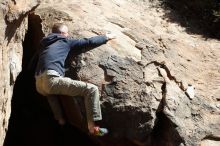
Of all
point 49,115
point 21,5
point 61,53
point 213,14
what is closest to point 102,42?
point 61,53

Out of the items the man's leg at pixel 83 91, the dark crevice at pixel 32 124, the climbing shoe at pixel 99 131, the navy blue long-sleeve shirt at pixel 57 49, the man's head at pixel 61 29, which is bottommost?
the dark crevice at pixel 32 124

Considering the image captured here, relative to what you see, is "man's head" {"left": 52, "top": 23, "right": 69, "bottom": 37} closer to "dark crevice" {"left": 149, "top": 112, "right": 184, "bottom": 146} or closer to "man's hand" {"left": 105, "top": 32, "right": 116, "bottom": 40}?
"man's hand" {"left": 105, "top": 32, "right": 116, "bottom": 40}

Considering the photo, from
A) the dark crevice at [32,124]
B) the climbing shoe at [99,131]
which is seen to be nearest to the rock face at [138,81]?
the climbing shoe at [99,131]

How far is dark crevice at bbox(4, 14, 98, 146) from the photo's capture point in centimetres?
924

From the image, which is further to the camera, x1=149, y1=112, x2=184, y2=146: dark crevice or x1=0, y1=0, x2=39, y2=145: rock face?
x1=149, y1=112, x2=184, y2=146: dark crevice

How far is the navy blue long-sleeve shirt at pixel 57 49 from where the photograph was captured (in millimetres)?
7238

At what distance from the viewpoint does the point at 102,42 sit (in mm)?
7727

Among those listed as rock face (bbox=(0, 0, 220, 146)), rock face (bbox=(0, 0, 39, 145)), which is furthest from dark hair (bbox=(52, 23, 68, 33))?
rock face (bbox=(0, 0, 39, 145))

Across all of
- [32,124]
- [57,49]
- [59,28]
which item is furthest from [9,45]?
[32,124]

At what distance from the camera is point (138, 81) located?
7641 millimetres

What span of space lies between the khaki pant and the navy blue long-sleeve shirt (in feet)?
0.39

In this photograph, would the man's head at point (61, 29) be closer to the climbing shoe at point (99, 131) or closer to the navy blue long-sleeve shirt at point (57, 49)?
the navy blue long-sleeve shirt at point (57, 49)

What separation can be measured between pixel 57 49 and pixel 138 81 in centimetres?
136

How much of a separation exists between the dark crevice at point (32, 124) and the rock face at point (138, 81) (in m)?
1.36
